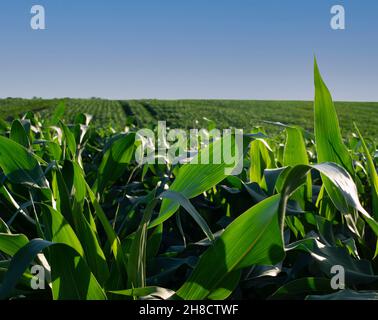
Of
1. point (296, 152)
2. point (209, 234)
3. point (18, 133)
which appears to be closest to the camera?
point (209, 234)

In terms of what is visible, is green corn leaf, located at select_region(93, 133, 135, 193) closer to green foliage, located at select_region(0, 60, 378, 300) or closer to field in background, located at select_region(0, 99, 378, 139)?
green foliage, located at select_region(0, 60, 378, 300)

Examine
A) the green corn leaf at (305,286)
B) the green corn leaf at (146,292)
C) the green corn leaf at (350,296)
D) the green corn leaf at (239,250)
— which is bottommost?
the green corn leaf at (305,286)

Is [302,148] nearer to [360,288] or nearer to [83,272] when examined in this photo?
[360,288]

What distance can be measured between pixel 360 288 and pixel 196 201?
1.73ft

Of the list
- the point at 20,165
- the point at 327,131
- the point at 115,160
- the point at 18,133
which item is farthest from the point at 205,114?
the point at 327,131

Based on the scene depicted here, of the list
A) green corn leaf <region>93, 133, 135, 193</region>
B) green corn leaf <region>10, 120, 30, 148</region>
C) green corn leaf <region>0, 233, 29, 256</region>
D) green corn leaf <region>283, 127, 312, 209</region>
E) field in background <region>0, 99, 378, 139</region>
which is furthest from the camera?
field in background <region>0, 99, 378, 139</region>

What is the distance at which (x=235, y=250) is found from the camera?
0.70m

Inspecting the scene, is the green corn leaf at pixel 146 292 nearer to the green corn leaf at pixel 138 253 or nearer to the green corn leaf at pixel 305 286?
the green corn leaf at pixel 138 253

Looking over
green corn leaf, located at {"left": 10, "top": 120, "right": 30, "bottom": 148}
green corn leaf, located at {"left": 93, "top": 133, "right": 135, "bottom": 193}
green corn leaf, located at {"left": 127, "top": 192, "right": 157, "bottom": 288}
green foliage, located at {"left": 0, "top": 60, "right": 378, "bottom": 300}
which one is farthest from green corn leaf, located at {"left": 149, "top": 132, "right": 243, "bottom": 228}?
green corn leaf, located at {"left": 10, "top": 120, "right": 30, "bottom": 148}

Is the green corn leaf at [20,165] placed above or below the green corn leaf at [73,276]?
above

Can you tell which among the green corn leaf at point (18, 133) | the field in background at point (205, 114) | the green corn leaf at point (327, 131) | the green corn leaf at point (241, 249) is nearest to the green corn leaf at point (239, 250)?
the green corn leaf at point (241, 249)

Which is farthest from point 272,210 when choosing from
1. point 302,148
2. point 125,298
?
point 302,148

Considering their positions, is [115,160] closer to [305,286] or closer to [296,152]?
[296,152]

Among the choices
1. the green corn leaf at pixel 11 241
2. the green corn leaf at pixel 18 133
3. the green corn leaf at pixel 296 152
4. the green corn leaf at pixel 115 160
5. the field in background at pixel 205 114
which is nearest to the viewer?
the green corn leaf at pixel 11 241
